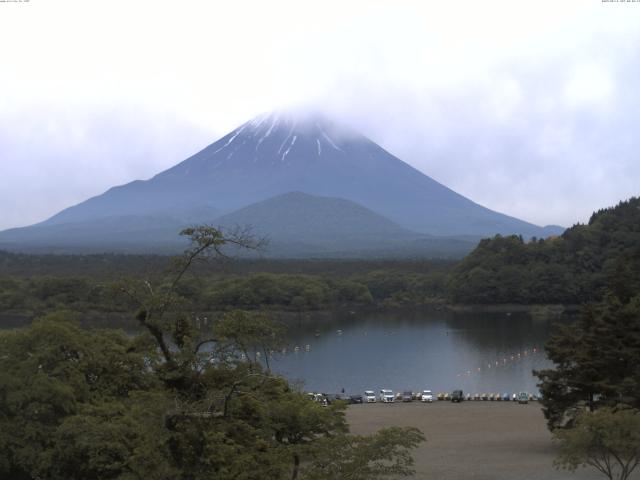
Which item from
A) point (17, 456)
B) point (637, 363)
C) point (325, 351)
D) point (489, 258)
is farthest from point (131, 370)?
point (489, 258)

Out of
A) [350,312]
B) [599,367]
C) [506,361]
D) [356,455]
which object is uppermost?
[356,455]

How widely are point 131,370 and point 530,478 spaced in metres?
6.98

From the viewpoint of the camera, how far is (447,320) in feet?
164

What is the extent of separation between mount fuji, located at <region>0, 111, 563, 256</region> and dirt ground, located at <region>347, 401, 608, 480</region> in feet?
401

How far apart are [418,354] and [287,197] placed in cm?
11969

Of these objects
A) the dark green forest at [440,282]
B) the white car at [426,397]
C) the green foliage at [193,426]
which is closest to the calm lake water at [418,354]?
the white car at [426,397]

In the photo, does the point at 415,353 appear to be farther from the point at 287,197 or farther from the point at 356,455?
the point at 287,197

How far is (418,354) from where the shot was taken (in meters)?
35.8

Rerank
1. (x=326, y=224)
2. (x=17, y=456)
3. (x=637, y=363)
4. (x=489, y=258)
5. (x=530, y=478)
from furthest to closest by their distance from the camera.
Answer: (x=326, y=224) < (x=489, y=258) < (x=637, y=363) < (x=530, y=478) < (x=17, y=456)

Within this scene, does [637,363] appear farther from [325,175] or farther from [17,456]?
[325,175]

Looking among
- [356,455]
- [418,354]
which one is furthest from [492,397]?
[356,455]

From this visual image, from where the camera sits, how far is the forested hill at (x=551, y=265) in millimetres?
55875

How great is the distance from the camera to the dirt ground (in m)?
15.0

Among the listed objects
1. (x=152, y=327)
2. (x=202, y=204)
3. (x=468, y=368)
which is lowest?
(x=468, y=368)
